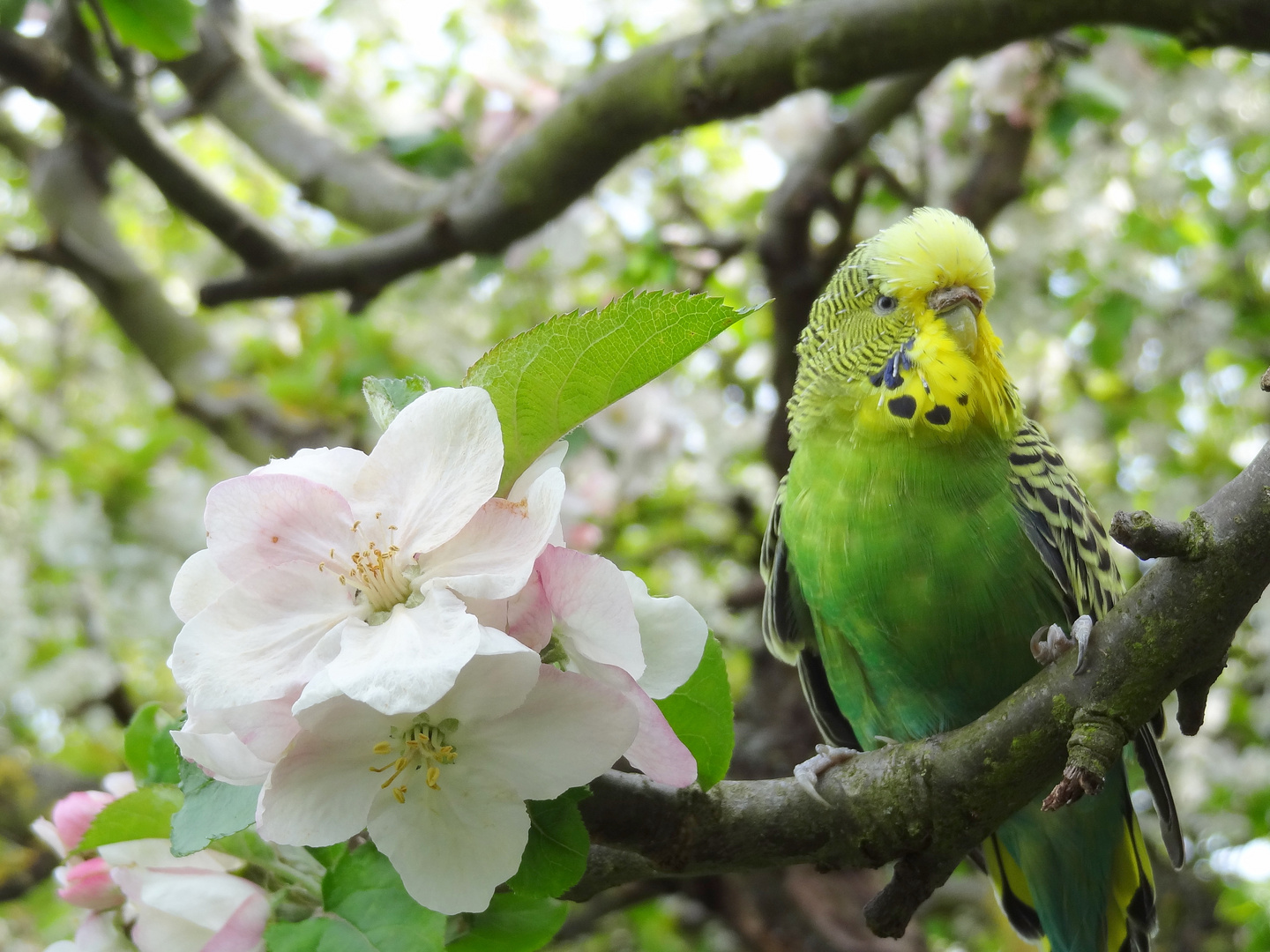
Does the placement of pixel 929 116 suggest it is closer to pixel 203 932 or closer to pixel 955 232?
pixel 955 232

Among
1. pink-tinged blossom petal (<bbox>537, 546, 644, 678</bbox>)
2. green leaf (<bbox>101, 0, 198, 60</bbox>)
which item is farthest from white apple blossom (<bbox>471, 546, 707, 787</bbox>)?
green leaf (<bbox>101, 0, 198, 60</bbox>)

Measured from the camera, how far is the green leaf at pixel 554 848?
40.7 inches

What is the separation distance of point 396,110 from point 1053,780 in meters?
5.78

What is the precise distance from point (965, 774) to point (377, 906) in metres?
0.71

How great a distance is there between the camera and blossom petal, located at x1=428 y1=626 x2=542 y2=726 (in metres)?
0.86

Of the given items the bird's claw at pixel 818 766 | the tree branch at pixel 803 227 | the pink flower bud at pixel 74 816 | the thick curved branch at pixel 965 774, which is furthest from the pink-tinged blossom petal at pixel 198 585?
the tree branch at pixel 803 227

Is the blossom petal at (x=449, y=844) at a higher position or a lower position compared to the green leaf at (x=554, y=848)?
higher

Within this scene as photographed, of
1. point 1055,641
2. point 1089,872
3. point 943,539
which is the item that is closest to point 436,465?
point 1055,641

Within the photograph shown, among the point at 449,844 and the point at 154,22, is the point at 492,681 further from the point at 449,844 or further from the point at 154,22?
the point at 154,22

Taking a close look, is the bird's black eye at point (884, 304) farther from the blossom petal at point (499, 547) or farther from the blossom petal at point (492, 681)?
the blossom petal at point (492, 681)

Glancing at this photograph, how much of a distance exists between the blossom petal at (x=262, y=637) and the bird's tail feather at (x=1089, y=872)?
67.5 inches

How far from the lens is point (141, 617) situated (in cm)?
472

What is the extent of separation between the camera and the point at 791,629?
91.9 inches

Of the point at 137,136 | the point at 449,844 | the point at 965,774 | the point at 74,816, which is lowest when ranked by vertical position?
the point at 965,774
